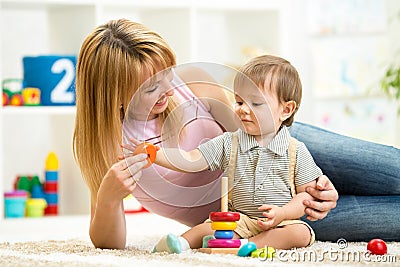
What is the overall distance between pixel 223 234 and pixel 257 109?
251 mm

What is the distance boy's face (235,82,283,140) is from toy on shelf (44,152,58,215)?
1.34 meters

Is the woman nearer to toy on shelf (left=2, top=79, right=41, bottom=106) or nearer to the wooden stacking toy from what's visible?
the wooden stacking toy

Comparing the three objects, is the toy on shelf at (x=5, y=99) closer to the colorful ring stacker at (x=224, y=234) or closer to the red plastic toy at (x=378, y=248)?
the colorful ring stacker at (x=224, y=234)

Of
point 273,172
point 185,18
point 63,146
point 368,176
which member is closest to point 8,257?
point 273,172

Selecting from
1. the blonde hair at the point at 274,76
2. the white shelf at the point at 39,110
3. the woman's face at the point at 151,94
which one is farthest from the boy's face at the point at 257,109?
the white shelf at the point at 39,110

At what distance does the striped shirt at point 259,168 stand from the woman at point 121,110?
0.04 meters

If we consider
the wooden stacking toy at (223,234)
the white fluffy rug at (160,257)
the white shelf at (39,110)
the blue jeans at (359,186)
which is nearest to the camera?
the white fluffy rug at (160,257)

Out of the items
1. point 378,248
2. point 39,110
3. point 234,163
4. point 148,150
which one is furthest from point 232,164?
point 39,110

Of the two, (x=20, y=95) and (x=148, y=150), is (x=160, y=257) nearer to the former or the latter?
(x=148, y=150)

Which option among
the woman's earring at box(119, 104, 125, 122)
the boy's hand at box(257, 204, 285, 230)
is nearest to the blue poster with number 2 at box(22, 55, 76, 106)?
the woman's earring at box(119, 104, 125, 122)

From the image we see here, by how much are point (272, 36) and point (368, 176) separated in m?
1.34

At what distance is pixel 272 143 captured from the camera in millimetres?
1541

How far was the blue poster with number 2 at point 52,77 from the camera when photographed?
8.79 feet

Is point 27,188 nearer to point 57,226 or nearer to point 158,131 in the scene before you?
point 57,226
